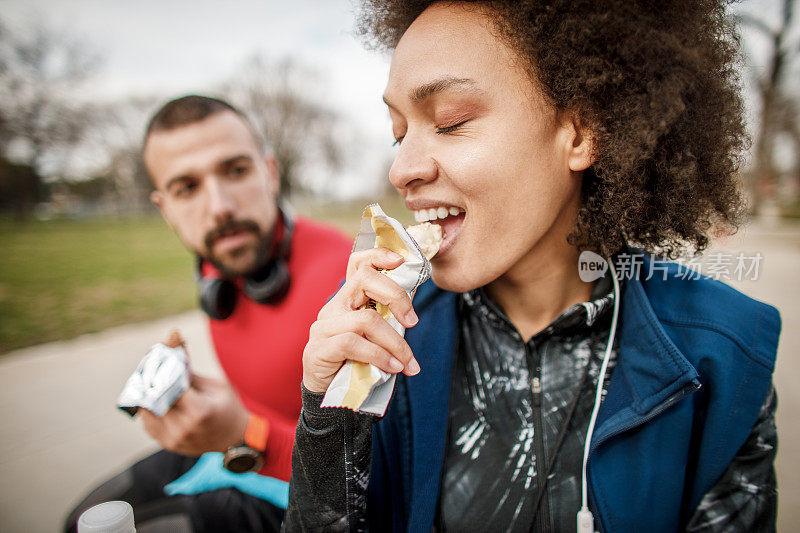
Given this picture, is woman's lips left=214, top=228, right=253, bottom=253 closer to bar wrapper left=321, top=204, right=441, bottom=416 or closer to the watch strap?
the watch strap

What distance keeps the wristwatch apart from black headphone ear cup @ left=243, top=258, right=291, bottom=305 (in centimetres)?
68

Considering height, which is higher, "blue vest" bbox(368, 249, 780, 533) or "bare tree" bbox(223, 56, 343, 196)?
"bare tree" bbox(223, 56, 343, 196)

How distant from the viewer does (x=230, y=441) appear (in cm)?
180

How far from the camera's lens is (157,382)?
1.49 m

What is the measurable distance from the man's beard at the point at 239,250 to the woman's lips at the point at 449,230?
137 centimetres

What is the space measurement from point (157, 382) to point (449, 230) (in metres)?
1.12

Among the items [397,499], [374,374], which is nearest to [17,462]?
[397,499]

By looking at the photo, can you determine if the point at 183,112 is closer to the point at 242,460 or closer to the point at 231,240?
the point at 231,240

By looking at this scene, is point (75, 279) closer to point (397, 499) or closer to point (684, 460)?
point (397, 499)

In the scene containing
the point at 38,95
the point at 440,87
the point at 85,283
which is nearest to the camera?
the point at 440,87

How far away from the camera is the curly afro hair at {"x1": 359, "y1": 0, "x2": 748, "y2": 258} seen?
4.16 feet

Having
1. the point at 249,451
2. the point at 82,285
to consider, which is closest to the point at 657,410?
the point at 249,451

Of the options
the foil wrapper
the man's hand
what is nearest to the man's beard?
the man's hand

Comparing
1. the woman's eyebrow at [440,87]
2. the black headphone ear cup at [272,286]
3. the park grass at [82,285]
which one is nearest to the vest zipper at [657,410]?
the woman's eyebrow at [440,87]
